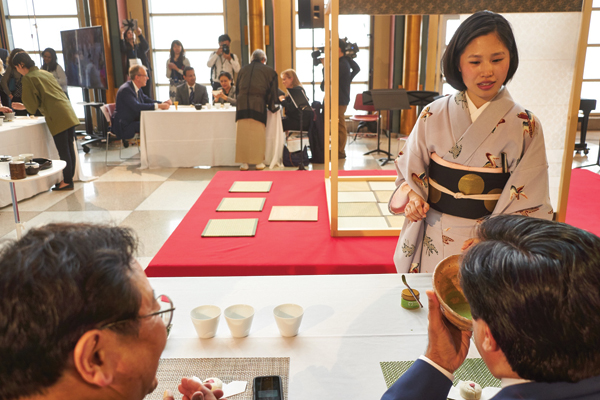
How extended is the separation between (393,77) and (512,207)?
6.62 meters

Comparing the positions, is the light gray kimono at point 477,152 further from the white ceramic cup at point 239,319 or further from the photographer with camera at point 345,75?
the photographer with camera at point 345,75

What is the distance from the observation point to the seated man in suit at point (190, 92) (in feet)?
20.8

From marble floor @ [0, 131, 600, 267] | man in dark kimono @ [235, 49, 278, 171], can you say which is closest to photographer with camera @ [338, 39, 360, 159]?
marble floor @ [0, 131, 600, 267]

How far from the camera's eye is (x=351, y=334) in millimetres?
1135

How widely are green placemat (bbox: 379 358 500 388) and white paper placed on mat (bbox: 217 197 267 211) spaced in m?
2.33

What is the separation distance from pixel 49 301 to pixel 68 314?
25mm

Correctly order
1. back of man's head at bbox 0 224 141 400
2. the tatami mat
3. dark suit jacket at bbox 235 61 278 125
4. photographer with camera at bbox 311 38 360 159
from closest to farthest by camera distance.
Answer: back of man's head at bbox 0 224 141 400 → the tatami mat → dark suit jacket at bbox 235 61 278 125 → photographer with camera at bbox 311 38 360 159

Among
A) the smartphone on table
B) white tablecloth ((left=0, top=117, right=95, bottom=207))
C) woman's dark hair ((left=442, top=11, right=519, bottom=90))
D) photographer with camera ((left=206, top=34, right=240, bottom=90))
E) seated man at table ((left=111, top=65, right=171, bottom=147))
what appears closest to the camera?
the smartphone on table

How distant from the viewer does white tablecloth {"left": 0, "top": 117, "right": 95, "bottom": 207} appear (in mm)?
4047

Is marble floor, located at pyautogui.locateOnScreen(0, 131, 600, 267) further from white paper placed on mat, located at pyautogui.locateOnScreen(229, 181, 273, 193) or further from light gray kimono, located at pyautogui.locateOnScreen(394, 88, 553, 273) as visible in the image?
light gray kimono, located at pyautogui.locateOnScreen(394, 88, 553, 273)

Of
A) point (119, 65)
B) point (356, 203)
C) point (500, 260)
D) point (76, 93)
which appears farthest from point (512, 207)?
point (76, 93)

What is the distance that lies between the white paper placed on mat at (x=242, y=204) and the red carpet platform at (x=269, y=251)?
0.07m

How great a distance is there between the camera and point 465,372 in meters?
1.01

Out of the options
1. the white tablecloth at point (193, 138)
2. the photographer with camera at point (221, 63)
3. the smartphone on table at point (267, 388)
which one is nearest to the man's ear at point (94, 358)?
the smartphone on table at point (267, 388)
